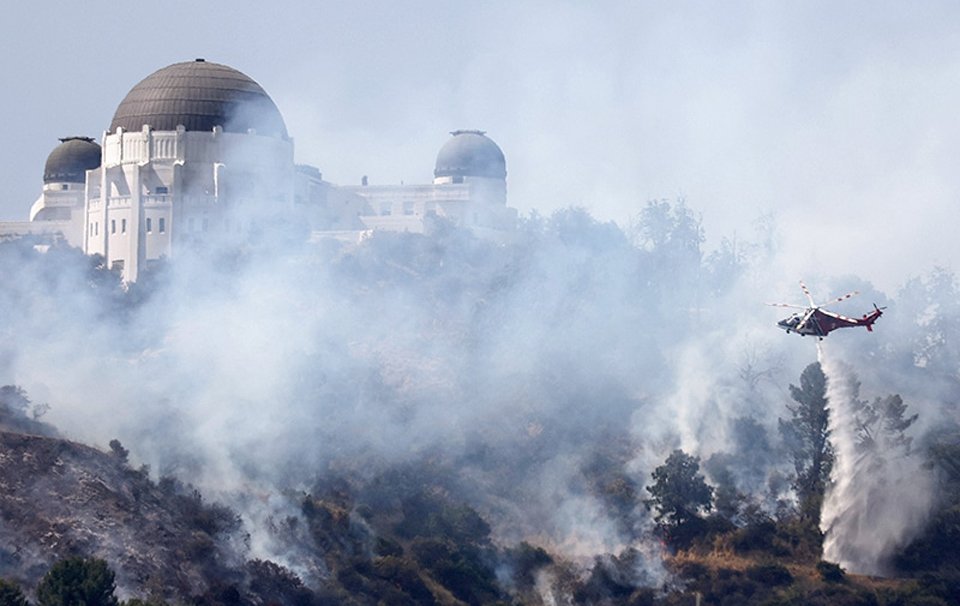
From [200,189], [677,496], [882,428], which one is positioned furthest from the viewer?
[200,189]

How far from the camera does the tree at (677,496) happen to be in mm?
104500

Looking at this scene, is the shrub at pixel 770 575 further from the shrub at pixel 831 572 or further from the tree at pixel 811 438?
the tree at pixel 811 438

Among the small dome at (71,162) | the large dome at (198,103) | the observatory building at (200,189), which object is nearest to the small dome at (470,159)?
the observatory building at (200,189)

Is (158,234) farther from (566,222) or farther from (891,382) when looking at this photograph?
(891,382)

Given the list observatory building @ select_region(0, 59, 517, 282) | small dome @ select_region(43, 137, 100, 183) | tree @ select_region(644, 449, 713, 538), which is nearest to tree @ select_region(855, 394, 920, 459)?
tree @ select_region(644, 449, 713, 538)

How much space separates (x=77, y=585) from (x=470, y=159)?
75822 mm

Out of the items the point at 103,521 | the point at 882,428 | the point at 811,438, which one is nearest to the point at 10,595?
the point at 103,521

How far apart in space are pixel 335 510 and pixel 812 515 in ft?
95.9

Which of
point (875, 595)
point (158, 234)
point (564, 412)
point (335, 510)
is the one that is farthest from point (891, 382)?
point (158, 234)

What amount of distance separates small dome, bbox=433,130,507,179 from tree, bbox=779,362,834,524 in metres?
44.1

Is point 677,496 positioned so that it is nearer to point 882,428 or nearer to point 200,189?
point 882,428

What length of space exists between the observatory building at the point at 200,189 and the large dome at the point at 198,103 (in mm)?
79

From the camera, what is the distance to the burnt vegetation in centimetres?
9056

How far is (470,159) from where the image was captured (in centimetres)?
14700
